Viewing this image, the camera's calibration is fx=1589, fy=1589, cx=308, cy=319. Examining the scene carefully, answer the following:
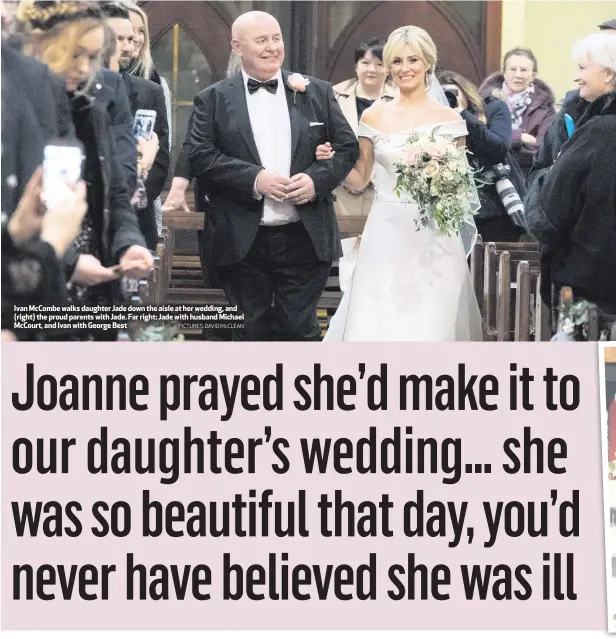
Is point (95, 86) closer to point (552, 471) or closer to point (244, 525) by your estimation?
point (244, 525)

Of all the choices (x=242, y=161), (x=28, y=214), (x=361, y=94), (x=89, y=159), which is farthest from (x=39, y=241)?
(x=361, y=94)

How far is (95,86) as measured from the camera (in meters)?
5.49

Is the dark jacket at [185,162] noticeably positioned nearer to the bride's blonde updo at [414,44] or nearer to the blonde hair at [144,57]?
the blonde hair at [144,57]

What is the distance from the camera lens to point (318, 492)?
508 cm

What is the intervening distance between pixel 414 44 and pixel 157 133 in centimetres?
97

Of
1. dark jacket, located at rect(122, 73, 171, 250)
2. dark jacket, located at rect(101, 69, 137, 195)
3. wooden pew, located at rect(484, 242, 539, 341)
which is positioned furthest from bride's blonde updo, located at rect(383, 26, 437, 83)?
dark jacket, located at rect(101, 69, 137, 195)

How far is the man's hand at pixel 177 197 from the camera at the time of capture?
18.7 feet

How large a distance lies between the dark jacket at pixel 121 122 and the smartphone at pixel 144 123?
56 mm

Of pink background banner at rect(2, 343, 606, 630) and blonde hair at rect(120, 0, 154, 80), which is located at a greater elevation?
blonde hair at rect(120, 0, 154, 80)

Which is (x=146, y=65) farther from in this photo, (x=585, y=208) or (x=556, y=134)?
(x=585, y=208)

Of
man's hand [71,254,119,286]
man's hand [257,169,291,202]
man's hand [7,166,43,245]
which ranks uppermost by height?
Result: man's hand [257,169,291,202]

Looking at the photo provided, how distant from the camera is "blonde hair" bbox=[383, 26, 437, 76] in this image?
18.6 ft

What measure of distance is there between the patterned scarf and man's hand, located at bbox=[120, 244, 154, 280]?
4.80 feet

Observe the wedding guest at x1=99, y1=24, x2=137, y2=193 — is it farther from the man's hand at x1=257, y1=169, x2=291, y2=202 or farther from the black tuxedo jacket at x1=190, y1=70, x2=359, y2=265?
the man's hand at x1=257, y1=169, x2=291, y2=202
